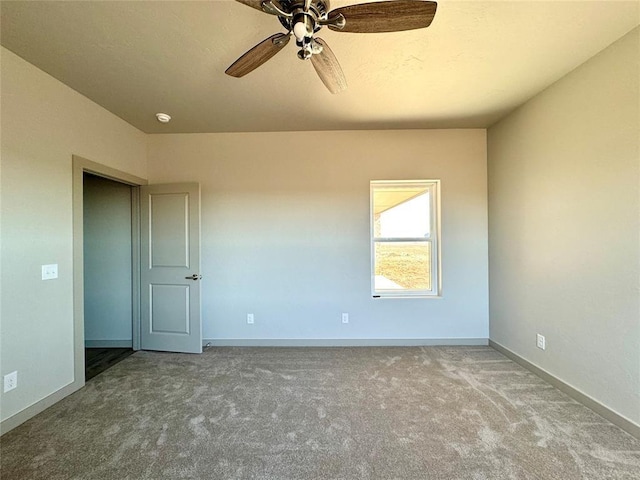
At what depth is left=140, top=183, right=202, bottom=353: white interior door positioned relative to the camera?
323 centimetres

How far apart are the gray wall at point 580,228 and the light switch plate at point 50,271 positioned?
4.27 metres

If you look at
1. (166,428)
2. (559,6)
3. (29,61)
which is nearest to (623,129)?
(559,6)

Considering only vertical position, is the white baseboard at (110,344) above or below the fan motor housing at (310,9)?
below

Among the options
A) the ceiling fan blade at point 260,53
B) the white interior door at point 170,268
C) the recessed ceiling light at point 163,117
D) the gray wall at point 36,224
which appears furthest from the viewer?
the white interior door at point 170,268

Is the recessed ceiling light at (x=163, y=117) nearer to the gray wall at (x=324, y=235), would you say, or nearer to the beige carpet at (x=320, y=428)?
the gray wall at (x=324, y=235)

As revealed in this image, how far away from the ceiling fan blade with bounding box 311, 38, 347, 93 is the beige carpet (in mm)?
2352

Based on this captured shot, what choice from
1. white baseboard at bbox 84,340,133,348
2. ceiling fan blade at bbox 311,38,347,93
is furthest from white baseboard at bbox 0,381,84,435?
ceiling fan blade at bbox 311,38,347,93

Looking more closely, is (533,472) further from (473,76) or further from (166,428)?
(473,76)

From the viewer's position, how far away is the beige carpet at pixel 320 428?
1.58m

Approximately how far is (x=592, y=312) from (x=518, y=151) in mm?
1676

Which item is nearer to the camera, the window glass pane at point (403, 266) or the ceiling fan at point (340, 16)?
the ceiling fan at point (340, 16)

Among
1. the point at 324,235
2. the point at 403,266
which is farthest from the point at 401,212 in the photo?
the point at 324,235

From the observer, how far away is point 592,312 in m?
2.09

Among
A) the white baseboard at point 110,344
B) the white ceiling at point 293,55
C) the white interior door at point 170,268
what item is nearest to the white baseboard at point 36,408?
the white interior door at point 170,268
